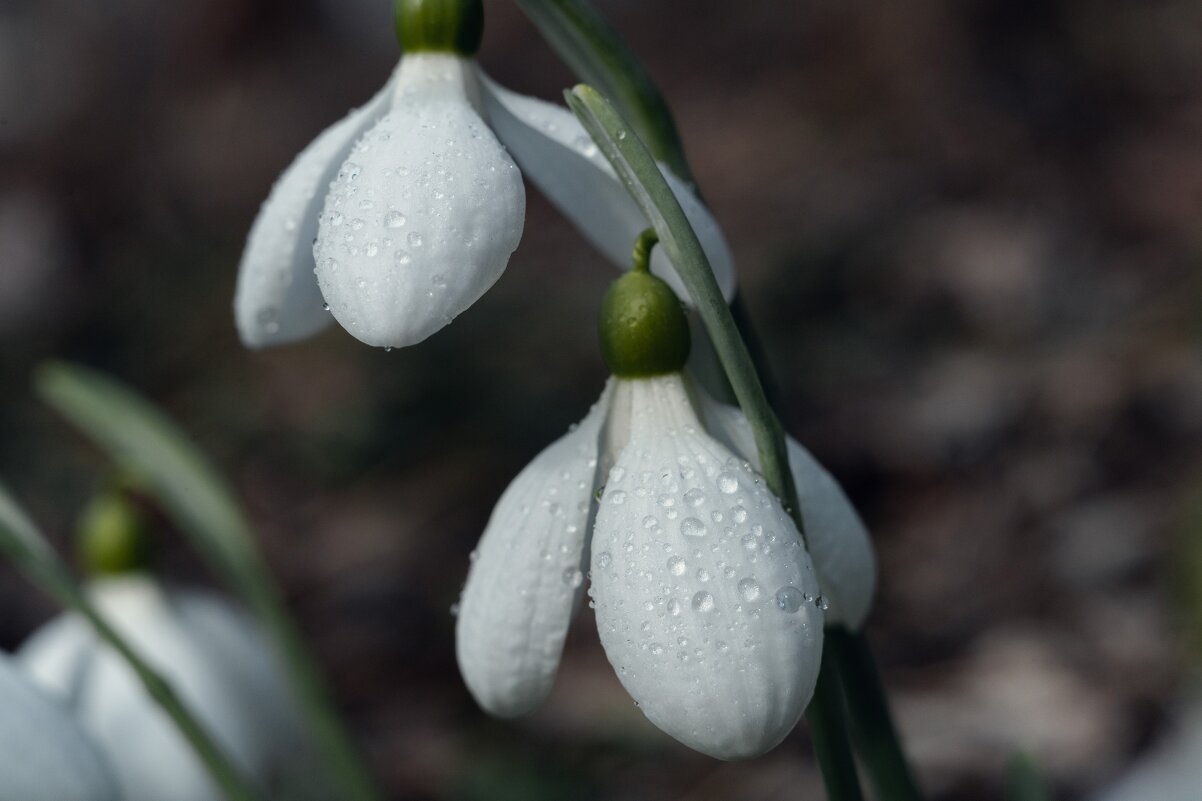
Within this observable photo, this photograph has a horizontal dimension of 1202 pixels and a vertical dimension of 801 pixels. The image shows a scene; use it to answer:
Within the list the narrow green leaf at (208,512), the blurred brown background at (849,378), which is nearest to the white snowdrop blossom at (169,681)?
the narrow green leaf at (208,512)

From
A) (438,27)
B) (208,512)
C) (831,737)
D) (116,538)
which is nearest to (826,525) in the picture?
(831,737)

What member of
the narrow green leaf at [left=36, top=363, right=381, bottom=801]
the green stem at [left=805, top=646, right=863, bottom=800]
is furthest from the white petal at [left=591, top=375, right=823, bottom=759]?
the narrow green leaf at [left=36, top=363, right=381, bottom=801]

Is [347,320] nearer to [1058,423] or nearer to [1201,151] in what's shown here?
[1058,423]

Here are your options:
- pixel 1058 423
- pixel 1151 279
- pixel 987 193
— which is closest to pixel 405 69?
pixel 1058 423

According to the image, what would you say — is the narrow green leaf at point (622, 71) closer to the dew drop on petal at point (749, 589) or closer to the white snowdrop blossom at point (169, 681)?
the dew drop on petal at point (749, 589)

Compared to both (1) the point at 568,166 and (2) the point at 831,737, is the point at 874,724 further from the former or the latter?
(1) the point at 568,166

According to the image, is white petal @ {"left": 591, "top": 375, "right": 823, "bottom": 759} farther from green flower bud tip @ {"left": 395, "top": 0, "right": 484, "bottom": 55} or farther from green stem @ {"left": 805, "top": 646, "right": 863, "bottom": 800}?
green flower bud tip @ {"left": 395, "top": 0, "right": 484, "bottom": 55}
